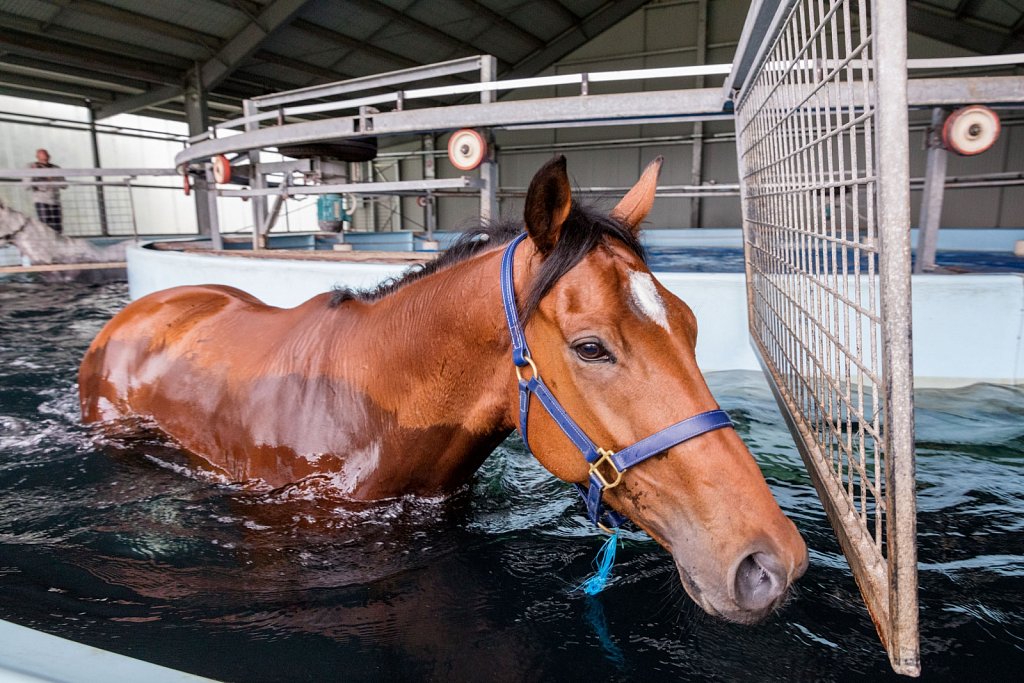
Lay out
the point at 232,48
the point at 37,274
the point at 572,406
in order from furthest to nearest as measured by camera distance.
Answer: the point at 232,48 < the point at 37,274 < the point at 572,406

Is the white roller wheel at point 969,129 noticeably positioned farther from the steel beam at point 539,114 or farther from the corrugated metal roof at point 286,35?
the corrugated metal roof at point 286,35

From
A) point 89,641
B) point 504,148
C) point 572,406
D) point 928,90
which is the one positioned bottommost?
point 89,641

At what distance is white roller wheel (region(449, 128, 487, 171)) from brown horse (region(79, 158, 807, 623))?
81.6 inches

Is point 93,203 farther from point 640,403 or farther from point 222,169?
point 640,403

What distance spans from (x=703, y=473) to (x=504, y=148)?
21184 mm

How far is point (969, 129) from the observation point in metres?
3.35

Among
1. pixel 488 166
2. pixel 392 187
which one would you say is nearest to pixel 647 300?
pixel 488 166

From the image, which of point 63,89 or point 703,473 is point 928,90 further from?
point 63,89

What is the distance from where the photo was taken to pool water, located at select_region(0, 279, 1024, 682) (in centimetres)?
134

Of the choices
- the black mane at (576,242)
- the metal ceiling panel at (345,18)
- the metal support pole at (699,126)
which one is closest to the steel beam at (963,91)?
the black mane at (576,242)

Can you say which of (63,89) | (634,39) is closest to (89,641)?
(63,89)

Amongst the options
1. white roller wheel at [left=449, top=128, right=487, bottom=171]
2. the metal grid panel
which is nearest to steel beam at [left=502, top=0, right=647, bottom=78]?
the metal grid panel

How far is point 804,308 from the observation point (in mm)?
1780

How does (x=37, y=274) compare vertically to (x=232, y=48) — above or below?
below
